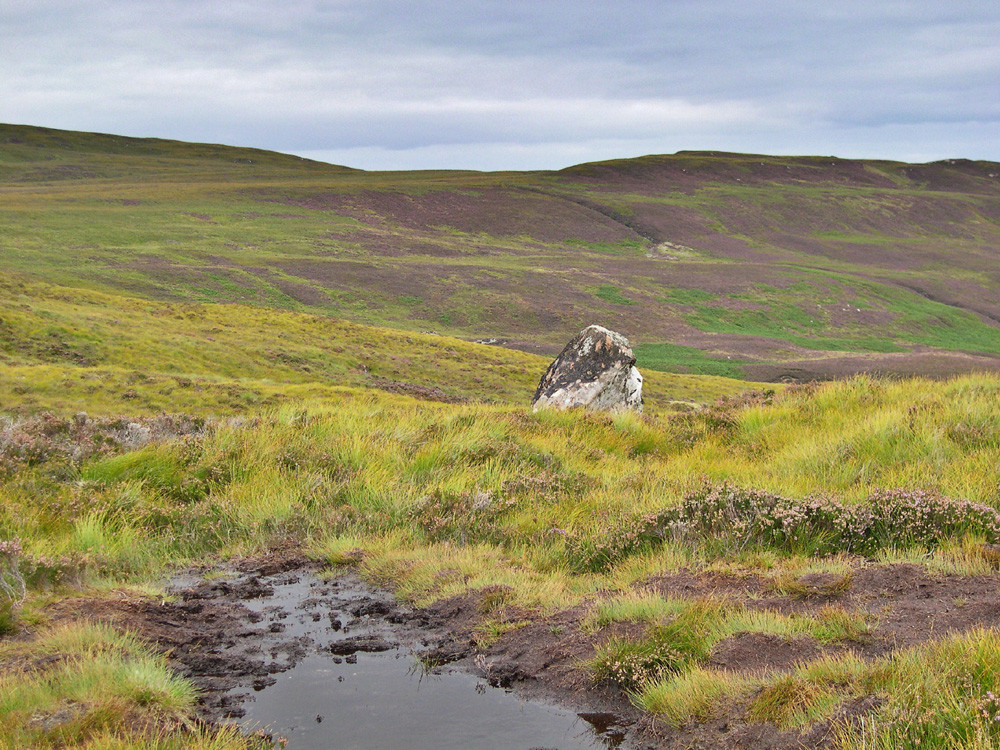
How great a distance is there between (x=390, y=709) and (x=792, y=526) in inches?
162

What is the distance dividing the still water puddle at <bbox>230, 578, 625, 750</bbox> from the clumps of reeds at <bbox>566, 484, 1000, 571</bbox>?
229cm

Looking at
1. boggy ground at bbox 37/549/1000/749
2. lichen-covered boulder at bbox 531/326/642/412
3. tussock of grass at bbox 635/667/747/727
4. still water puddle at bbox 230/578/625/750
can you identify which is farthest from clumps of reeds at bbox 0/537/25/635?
lichen-covered boulder at bbox 531/326/642/412

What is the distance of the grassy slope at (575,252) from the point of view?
63.8 metres

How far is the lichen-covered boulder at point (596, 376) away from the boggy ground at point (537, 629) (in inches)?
602

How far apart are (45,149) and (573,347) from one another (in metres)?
161

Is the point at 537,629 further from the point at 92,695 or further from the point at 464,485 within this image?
the point at 464,485

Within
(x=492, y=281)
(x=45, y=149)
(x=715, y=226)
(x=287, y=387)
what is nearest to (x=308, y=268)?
(x=492, y=281)

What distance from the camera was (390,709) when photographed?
512 cm

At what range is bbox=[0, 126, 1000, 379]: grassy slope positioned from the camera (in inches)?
2510

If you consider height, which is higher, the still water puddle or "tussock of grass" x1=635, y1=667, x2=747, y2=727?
"tussock of grass" x1=635, y1=667, x2=747, y2=727

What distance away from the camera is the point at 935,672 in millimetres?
4281

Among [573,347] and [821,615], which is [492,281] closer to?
[573,347]

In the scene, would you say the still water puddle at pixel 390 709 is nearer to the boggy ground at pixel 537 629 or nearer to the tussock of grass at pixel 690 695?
the boggy ground at pixel 537 629

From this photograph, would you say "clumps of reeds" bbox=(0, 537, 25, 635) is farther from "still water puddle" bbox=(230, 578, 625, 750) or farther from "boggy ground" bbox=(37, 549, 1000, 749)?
"still water puddle" bbox=(230, 578, 625, 750)
